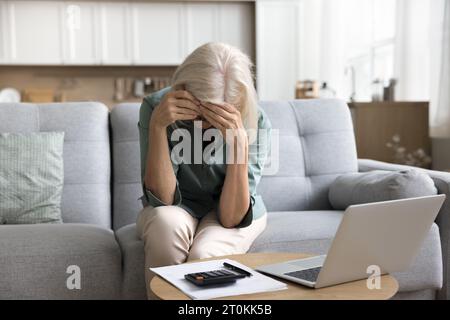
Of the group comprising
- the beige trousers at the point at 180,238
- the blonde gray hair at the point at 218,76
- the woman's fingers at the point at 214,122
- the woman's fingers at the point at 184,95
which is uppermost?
the blonde gray hair at the point at 218,76

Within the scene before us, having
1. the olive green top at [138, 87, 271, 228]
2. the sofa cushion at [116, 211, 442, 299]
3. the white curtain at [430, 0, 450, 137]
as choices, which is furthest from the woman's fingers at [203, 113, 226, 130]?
the white curtain at [430, 0, 450, 137]

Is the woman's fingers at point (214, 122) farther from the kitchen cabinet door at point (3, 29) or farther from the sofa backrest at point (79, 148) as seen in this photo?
the kitchen cabinet door at point (3, 29)

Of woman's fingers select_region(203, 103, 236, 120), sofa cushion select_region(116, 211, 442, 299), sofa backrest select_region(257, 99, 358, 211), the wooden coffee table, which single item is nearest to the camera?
the wooden coffee table

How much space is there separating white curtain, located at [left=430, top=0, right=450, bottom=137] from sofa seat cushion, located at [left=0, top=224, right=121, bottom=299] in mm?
2683

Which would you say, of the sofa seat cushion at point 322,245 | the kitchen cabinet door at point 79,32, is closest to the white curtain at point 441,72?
the sofa seat cushion at point 322,245

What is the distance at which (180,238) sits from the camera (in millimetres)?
1609

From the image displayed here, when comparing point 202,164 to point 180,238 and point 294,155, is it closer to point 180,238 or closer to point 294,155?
point 180,238

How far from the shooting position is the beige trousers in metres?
1.58

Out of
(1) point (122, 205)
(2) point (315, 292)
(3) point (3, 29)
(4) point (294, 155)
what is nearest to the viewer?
(2) point (315, 292)

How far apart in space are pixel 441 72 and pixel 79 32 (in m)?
3.60

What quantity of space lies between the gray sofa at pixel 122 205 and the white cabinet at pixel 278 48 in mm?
3307

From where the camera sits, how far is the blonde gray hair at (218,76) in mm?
1683

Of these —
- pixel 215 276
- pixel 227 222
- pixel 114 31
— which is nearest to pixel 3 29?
pixel 114 31

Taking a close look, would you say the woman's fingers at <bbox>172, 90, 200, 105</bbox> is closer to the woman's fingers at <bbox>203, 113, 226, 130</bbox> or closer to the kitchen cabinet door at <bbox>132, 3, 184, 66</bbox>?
the woman's fingers at <bbox>203, 113, 226, 130</bbox>
